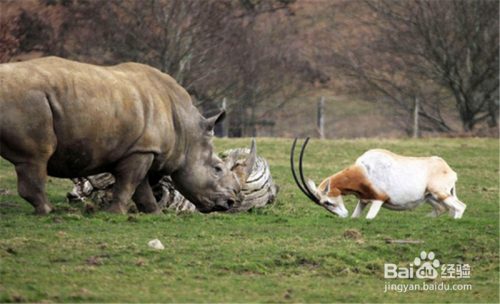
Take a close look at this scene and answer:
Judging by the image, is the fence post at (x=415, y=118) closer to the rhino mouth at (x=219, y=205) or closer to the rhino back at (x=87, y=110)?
the rhino mouth at (x=219, y=205)

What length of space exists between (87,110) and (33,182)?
1130mm

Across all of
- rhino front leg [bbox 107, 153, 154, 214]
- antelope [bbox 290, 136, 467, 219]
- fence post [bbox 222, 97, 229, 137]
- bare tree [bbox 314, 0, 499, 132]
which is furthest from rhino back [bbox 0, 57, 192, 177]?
bare tree [bbox 314, 0, 499, 132]

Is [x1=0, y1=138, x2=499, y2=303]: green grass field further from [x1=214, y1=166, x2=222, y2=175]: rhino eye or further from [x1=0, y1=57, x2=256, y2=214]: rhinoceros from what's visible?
[x1=214, y1=166, x2=222, y2=175]: rhino eye

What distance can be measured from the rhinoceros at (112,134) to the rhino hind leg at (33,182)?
12 millimetres

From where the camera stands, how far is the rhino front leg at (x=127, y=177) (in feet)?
44.8

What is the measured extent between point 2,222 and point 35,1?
22475 millimetres

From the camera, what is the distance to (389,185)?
1516 centimetres

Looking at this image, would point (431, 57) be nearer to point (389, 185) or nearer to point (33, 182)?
point (389, 185)

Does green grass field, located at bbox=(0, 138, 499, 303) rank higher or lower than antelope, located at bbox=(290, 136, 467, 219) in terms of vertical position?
higher

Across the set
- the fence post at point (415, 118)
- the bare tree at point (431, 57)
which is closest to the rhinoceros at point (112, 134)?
the fence post at point (415, 118)

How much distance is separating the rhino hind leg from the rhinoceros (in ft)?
0.04

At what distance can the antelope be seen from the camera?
49.8 ft

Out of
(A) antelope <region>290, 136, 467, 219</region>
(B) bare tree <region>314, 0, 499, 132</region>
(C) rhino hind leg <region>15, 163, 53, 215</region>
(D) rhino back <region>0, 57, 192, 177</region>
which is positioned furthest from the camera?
(B) bare tree <region>314, 0, 499, 132</region>

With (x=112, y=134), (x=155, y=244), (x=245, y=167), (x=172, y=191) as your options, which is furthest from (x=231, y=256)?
(x=172, y=191)
